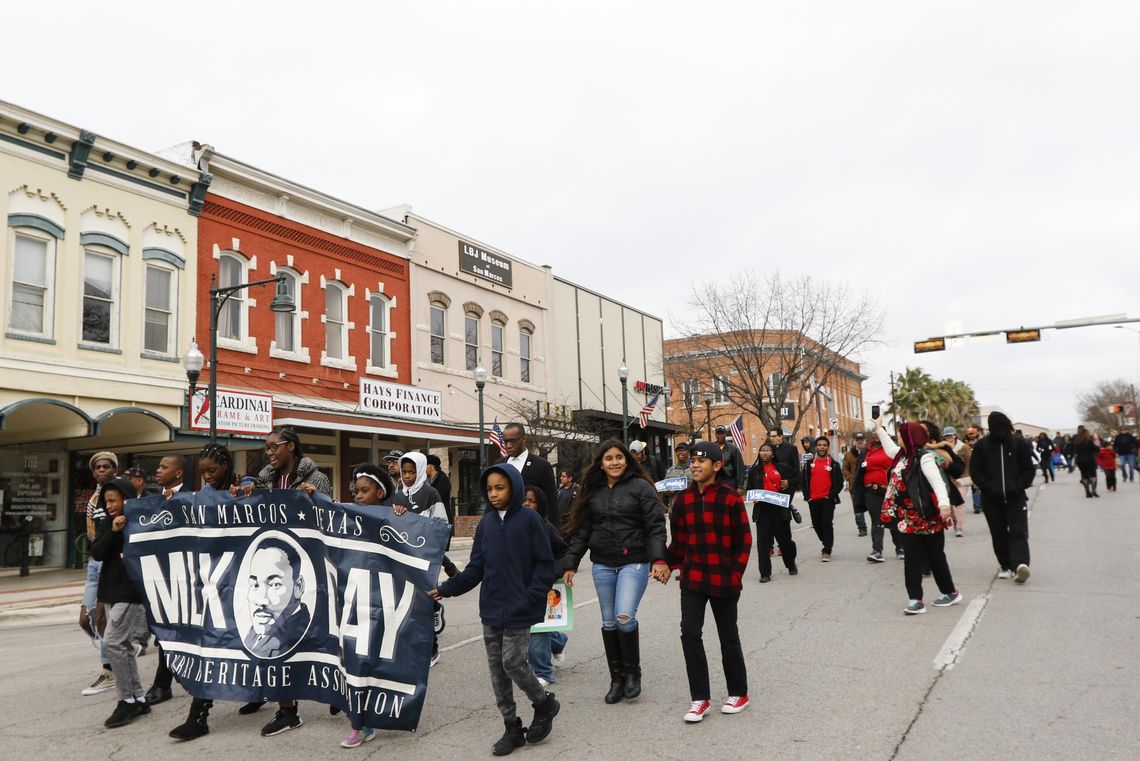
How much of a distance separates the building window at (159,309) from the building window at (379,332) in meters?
5.79

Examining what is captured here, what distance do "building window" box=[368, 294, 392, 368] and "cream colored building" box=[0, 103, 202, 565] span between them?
5516mm

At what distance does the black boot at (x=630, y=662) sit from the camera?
6.22 m

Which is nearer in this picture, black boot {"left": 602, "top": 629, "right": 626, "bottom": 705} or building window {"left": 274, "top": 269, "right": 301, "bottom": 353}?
black boot {"left": 602, "top": 629, "right": 626, "bottom": 705}

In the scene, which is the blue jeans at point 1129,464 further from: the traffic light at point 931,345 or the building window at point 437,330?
the building window at point 437,330

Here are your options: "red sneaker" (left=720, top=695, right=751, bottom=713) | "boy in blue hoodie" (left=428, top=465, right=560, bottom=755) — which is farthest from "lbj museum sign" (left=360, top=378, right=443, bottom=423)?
"red sneaker" (left=720, top=695, right=751, bottom=713)

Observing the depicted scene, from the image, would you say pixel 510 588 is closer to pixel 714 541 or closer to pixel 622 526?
pixel 622 526

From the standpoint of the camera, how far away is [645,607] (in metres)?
10.1

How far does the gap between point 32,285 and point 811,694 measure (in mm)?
16597

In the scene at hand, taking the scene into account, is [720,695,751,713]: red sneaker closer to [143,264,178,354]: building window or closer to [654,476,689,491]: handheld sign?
[654,476,689,491]: handheld sign

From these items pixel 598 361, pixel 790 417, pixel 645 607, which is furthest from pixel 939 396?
pixel 645 607

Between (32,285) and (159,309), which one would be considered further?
(159,309)

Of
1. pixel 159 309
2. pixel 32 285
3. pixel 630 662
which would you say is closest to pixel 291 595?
pixel 630 662

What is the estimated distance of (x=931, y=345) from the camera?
2867 cm

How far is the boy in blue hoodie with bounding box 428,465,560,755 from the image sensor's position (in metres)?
5.29
